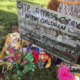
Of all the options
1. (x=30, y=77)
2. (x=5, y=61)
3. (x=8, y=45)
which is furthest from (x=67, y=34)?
(x=8, y=45)

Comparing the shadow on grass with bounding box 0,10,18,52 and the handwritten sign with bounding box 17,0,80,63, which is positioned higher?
the handwritten sign with bounding box 17,0,80,63

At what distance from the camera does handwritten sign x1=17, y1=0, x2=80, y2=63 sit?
48.3 inches

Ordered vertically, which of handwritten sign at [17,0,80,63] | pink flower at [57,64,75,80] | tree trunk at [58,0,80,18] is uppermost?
tree trunk at [58,0,80,18]

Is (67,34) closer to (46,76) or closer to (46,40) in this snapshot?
(46,40)

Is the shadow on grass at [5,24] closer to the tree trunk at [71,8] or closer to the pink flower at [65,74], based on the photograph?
the pink flower at [65,74]

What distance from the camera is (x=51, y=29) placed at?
1.38 meters

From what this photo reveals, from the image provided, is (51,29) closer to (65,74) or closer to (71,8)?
(71,8)

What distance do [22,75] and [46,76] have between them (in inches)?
18.4

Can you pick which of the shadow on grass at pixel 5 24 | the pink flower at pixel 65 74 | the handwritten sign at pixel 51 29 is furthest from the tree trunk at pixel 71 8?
the shadow on grass at pixel 5 24

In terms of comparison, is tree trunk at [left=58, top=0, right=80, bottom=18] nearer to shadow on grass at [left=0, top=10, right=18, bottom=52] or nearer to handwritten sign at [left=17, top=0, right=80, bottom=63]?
handwritten sign at [left=17, top=0, right=80, bottom=63]

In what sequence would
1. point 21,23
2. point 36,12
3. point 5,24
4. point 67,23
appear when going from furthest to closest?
point 5,24 → point 21,23 → point 36,12 → point 67,23

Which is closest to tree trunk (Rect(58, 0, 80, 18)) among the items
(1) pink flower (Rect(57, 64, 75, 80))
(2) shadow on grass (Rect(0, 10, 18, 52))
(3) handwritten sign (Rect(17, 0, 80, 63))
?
(3) handwritten sign (Rect(17, 0, 80, 63))

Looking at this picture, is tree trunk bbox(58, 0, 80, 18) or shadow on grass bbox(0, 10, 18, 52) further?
shadow on grass bbox(0, 10, 18, 52)

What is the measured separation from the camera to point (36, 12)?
1346mm
